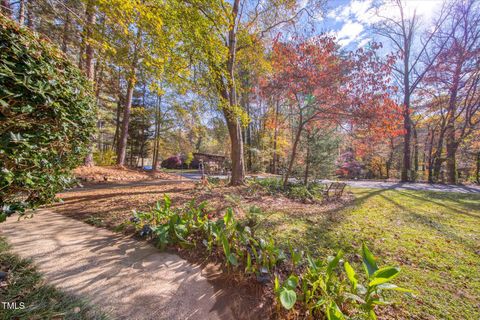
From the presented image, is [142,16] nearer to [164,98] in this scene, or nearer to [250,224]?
[250,224]

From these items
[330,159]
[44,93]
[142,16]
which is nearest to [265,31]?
[142,16]

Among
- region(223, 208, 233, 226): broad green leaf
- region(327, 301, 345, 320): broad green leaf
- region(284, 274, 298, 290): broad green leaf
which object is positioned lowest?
region(327, 301, 345, 320): broad green leaf

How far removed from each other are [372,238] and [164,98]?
13.7 m

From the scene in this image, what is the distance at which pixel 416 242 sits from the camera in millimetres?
2971

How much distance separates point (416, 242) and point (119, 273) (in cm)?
453

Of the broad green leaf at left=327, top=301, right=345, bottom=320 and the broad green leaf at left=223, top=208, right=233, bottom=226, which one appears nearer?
the broad green leaf at left=327, top=301, right=345, bottom=320

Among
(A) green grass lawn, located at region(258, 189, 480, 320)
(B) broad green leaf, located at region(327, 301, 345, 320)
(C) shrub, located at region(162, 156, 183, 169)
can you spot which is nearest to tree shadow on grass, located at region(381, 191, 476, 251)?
(A) green grass lawn, located at region(258, 189, 480, 320)

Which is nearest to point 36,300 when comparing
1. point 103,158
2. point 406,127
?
point 103,158

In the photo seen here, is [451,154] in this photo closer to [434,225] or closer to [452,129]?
[452,129]

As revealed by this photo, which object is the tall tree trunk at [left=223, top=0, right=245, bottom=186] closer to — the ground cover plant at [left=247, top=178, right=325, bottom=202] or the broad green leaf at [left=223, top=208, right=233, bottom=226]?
the ground cover plant at [left=247, top=178, right=325, bottom=202]

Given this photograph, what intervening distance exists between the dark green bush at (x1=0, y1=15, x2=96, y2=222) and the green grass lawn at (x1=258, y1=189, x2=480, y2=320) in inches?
123

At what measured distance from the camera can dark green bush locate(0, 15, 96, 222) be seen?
1.45 m

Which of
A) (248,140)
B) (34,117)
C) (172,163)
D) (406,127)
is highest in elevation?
(406,127)

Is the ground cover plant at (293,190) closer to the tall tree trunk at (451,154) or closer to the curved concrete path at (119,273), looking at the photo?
the curved concrete path at (119,273)
